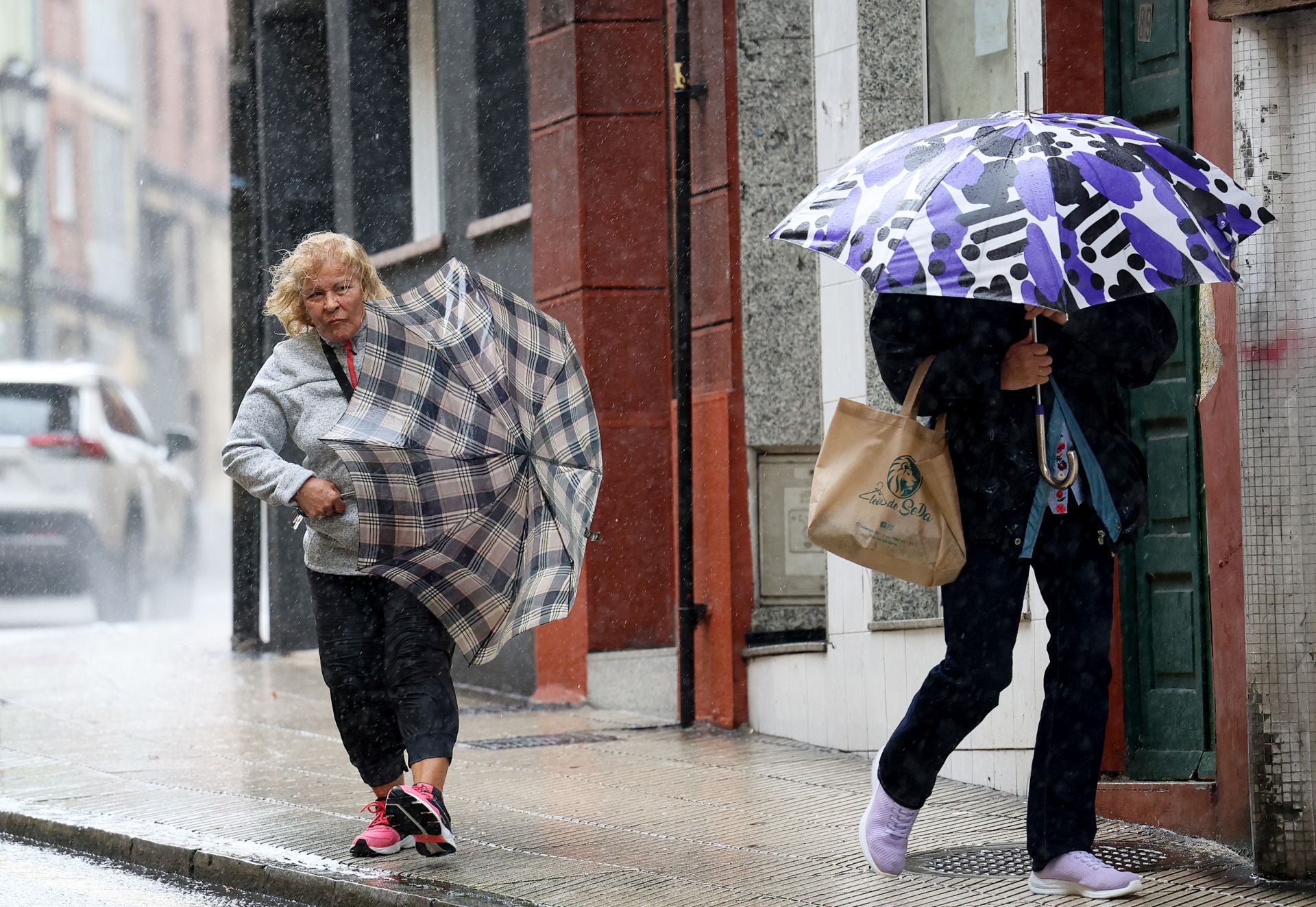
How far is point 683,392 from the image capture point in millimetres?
9352

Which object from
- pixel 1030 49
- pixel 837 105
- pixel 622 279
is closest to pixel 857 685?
pixel 837 105

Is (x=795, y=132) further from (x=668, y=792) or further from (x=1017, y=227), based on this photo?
(x=1017, y=227)

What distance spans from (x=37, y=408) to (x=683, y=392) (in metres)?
9.49

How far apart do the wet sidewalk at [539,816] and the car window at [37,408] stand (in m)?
6.59

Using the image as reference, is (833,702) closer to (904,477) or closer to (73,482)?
(904,477)

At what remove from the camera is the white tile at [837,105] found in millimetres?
8334

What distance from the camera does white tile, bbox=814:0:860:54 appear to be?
8.34m

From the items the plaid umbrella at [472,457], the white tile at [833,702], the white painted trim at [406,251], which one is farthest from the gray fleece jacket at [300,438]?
the white painted trim at [406,251]

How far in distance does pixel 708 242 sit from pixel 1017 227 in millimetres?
4632

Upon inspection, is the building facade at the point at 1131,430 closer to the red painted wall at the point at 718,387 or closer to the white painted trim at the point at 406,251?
the red painted wall at the point at 718,387

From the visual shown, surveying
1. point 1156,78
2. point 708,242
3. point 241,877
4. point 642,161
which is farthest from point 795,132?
point 241,877

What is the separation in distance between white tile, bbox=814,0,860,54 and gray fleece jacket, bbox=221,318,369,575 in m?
3.25

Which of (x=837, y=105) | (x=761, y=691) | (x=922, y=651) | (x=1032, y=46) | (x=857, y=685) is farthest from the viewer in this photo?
(x=761, y=691)

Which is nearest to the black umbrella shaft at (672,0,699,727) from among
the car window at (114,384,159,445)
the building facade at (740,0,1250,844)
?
the building facade at (740,0,1250,844)
